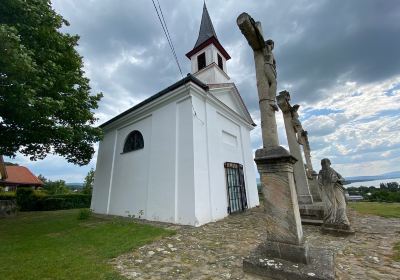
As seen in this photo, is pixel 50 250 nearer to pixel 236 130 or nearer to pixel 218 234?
pixel 218 234

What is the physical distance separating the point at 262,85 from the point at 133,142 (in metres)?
8.83

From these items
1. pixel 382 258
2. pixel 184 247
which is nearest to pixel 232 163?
pixel 184 247

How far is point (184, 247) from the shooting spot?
481cm

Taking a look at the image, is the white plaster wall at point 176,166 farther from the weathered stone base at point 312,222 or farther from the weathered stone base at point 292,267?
the weathered stone base at point 292,267

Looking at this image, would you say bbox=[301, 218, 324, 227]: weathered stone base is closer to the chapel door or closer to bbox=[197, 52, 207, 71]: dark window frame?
the chapel door

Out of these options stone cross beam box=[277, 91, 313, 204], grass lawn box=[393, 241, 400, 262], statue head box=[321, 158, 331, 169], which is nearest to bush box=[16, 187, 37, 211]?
stone cross beam box=[277, 91, 313, 204]

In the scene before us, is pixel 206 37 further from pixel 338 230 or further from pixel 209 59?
pixel 338 230

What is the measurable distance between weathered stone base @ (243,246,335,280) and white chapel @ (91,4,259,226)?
438cm

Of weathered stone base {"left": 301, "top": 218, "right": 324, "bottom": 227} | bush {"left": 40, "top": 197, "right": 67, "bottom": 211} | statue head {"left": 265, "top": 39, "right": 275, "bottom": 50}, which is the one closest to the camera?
statue head {"left": 265, "top": 39, "right": 275, "bottom": 50}

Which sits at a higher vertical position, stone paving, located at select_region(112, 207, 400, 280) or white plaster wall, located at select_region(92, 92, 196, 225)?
white plaster wall, located at select_region(92, 92, 196, 225)

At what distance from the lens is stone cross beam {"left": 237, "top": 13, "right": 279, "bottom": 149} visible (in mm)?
3615

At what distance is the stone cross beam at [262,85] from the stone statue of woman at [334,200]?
10.5 ft

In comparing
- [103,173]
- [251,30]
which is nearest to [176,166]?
[251,30]

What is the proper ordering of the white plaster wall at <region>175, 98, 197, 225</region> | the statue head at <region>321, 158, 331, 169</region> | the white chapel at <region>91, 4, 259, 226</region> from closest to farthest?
1. the statue head at <region>321, 158, 331, 169</region>
2. the white plaster wall at <region>175, 98, 197, 225</region>
3. the white chapel at <region>91, 4, 259, 226</region>
